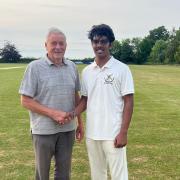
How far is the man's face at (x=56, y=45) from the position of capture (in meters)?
4.69

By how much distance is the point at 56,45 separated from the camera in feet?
15.4

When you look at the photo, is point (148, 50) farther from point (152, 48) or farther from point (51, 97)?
point (51, 97)

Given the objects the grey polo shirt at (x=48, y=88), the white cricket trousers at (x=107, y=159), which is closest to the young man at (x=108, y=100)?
the white cricket trousers at (x=107, y=159)

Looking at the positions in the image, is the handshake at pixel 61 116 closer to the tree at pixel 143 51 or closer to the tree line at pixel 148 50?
the tree line at pixel 148 50

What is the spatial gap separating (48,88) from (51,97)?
0.33 feet

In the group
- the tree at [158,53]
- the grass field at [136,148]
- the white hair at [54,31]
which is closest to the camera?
the white hair at [54,31]

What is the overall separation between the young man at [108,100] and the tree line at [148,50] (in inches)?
4187

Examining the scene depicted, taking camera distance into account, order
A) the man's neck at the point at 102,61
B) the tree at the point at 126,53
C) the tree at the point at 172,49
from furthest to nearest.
A: 1. the tree at the point at 126,53
2. the tree at the point at 172,49
3. the man's neck at the point at 102,61

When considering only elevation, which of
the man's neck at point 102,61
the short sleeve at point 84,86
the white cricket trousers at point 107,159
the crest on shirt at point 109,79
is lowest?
the white cricket trousers at point 107,159

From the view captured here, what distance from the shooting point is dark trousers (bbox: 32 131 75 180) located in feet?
16.0

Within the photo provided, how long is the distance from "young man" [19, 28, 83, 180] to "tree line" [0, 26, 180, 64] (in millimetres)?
106221

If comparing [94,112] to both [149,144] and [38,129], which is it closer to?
[38,129]

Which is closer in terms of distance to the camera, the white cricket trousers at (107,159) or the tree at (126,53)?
the white cricket trousers at (107,159)

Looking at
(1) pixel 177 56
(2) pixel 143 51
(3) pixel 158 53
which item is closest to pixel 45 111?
(1) pixel 177 56
